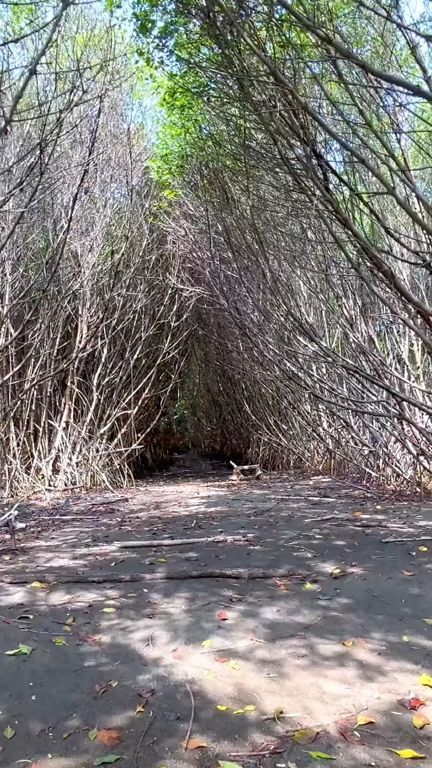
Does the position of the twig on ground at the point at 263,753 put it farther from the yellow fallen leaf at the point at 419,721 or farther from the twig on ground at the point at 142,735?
the yellow fallen leaf at the point at 419,721

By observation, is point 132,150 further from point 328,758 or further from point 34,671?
point 328,758

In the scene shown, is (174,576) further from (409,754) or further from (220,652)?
(409,754)

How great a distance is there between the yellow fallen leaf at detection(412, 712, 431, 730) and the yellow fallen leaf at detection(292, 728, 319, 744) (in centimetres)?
34

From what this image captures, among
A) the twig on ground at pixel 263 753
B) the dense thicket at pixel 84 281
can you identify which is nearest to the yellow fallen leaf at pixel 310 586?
the twig on ground at pixel 263 753

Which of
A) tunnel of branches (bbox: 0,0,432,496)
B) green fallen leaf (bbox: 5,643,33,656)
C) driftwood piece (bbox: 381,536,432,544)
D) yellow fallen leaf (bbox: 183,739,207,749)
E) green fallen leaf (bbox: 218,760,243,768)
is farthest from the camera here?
tunnel of branches (bbox: 0,0,432,496)

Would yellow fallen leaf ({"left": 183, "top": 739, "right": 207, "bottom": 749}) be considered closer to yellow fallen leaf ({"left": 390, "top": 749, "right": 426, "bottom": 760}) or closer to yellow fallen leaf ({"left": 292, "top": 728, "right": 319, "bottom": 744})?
yellow fallen leaf ({"left": 292, "top": 728, "right": 319, "bottom": 744})

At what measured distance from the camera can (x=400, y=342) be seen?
20.9 ft

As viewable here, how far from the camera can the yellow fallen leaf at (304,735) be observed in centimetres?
203

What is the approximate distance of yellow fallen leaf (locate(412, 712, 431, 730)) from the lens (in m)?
2.10

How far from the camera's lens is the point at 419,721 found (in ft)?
6.95

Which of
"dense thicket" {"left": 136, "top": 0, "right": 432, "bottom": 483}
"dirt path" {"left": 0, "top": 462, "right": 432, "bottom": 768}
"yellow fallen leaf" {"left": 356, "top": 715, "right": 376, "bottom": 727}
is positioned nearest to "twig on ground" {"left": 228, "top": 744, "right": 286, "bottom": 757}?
"dirt path" {"left": 0, "top": 462, "right": 432, "bottom": 768}

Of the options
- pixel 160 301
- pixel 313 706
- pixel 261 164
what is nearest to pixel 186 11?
pixel 261 164

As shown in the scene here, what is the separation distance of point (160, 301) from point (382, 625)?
7.63 meters

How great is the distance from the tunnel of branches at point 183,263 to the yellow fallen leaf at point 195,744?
2.36m
